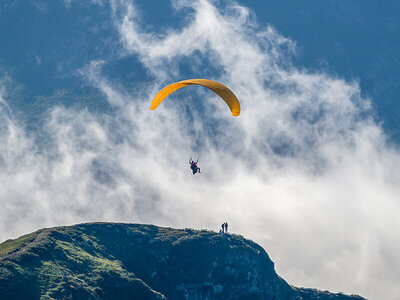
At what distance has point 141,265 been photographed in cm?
16712

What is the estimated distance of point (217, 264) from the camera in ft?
565

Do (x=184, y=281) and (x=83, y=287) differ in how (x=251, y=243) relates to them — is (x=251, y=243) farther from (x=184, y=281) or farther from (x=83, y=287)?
(x=83, y=287)

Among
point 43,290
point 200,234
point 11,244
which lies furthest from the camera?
point 200,234

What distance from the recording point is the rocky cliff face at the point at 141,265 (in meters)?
137

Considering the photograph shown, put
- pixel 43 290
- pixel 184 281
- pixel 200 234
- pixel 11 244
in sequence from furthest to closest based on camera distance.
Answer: pixel 200 234
pixel 184 281
pixel 11 244
pixel 43 290

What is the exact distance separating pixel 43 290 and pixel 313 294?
8324cm

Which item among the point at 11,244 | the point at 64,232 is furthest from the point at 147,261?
the point at 11,244

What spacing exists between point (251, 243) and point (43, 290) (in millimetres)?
68230

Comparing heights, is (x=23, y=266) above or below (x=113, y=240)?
below

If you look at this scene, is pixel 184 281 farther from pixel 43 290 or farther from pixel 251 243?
pixel 43 290

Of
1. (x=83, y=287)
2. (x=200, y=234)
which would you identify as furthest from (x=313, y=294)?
(x=83, y=287)

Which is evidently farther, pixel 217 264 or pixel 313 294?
pixel 313 294

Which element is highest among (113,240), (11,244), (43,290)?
(113,240)

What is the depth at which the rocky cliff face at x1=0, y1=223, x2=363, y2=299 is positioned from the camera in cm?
13725
